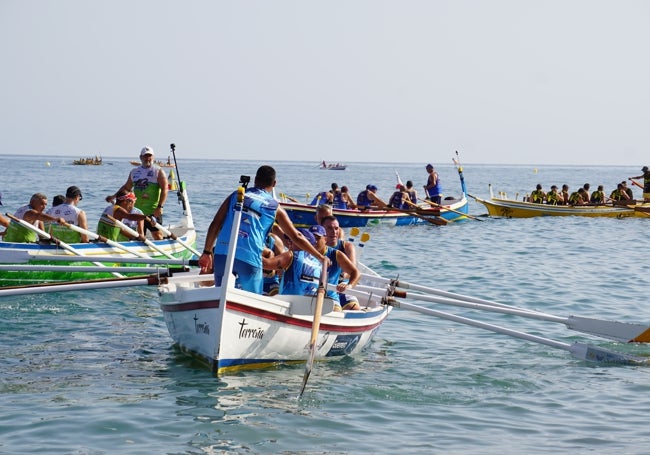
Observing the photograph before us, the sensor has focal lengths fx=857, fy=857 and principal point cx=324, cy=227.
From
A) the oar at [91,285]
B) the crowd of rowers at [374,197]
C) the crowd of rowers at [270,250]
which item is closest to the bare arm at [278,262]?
the crowd of rowers at [270,250]

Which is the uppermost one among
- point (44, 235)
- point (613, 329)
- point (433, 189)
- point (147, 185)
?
point (147, 185)

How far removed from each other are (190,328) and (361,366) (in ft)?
7.84

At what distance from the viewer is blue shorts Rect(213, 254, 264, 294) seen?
9969 mm

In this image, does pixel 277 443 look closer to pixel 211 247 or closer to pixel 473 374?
pixel 211 247

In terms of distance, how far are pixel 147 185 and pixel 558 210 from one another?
23.9 metres

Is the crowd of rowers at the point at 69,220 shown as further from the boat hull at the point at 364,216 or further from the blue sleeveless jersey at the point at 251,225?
the boat hull at the point at 364,216

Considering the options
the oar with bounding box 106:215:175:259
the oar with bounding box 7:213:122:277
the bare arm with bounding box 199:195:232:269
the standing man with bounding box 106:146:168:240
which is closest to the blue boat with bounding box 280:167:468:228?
the standing man with bounding box 106:146:168:240

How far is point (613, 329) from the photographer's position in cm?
1186

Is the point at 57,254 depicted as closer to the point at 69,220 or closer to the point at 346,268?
the point at 69,220

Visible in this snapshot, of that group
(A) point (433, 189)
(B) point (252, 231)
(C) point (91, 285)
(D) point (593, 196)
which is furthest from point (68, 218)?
(D) point (593, 196)

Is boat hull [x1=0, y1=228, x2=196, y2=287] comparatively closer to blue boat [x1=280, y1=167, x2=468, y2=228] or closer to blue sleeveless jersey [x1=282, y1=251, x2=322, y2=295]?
blue sleeveless jersey [x1=282, y1=251, x2=322, y2=295]

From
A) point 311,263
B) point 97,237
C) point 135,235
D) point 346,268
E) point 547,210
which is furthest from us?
point 547,210

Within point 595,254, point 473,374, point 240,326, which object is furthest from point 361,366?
point 595,254

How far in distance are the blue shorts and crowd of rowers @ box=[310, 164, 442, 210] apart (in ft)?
60.1
